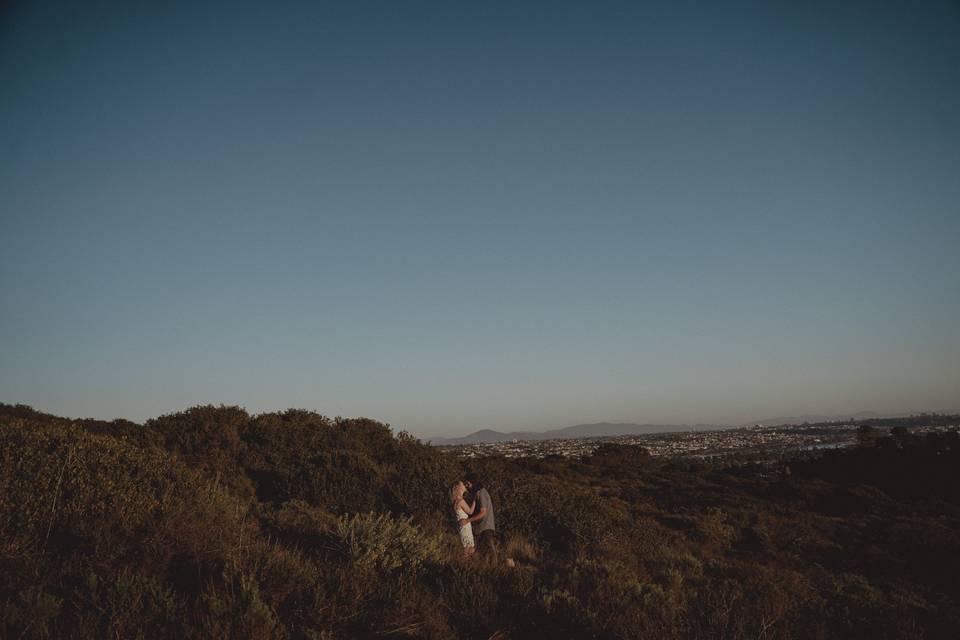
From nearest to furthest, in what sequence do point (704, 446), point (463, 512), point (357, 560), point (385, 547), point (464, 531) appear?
point (357, 560) → point (385, 547) → point (464, 531) → point (463, 512) → point (704, 446)

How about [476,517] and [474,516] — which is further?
[474,516]

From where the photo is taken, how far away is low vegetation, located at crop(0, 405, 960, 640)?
3943mm

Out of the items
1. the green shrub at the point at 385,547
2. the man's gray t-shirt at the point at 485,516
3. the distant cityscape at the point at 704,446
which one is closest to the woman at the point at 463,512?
the man's gray t-shirt at the point at 485,516

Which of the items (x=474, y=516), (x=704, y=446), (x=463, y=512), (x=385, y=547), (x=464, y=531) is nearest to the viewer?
(x=385, y=547)

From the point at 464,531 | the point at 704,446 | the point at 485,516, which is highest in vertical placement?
the point at 485,516

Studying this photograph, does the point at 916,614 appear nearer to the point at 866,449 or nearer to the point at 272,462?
the point at 272,462

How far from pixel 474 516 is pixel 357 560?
3394 mm

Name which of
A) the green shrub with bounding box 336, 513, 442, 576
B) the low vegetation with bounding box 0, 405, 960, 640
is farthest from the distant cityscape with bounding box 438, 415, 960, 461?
the green shrub with bounding box 336, 513, 442, 576

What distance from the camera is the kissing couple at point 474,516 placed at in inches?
309

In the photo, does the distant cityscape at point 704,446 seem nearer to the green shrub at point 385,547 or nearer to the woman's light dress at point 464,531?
the woman's light dress at point 464,531

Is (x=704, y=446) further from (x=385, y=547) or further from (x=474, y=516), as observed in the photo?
(x=385, y=547)

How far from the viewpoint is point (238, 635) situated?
3438 millimetres

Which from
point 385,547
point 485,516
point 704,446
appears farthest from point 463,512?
point 704,446

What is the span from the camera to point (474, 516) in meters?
8.21
